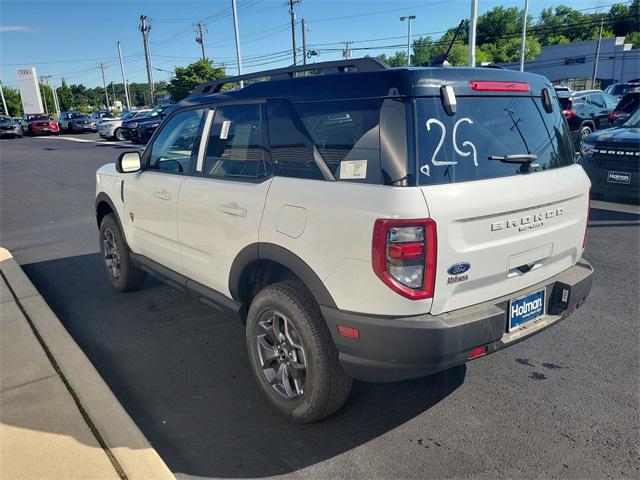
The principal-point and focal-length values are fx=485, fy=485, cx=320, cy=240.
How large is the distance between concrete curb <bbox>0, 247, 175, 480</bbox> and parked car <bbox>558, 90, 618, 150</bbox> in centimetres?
1662

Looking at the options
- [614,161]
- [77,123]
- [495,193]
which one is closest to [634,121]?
[614,161]

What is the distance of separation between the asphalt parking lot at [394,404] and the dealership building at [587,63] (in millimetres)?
60281

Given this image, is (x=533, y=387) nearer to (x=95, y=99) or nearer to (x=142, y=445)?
(x=142, y=445)

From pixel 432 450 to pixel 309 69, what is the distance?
2164 millimetres

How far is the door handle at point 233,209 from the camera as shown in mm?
2896

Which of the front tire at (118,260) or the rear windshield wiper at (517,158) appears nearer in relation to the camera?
the rear windshield wiper at (517,158)

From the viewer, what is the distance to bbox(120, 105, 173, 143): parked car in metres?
23.0

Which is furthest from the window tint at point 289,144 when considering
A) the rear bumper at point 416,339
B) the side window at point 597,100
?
the side window at point 597,100

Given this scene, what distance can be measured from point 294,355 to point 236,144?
1.39 meters

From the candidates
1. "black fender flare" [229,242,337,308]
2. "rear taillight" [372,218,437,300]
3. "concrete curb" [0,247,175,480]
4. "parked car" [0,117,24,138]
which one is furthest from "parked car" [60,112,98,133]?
"rear taillight" [372,218,437,300]

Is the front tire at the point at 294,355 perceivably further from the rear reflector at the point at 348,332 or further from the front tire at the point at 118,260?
the front tire at the point at 118,260

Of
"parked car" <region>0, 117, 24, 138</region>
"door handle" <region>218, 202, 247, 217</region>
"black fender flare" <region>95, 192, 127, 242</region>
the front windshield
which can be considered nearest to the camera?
"door handle" <region>218, 202, 247, 217</region>

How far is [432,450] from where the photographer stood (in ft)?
8.29

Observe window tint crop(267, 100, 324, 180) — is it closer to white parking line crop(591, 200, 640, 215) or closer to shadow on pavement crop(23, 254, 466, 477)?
shadow on pavement crop(23, 254, 466, 477)
